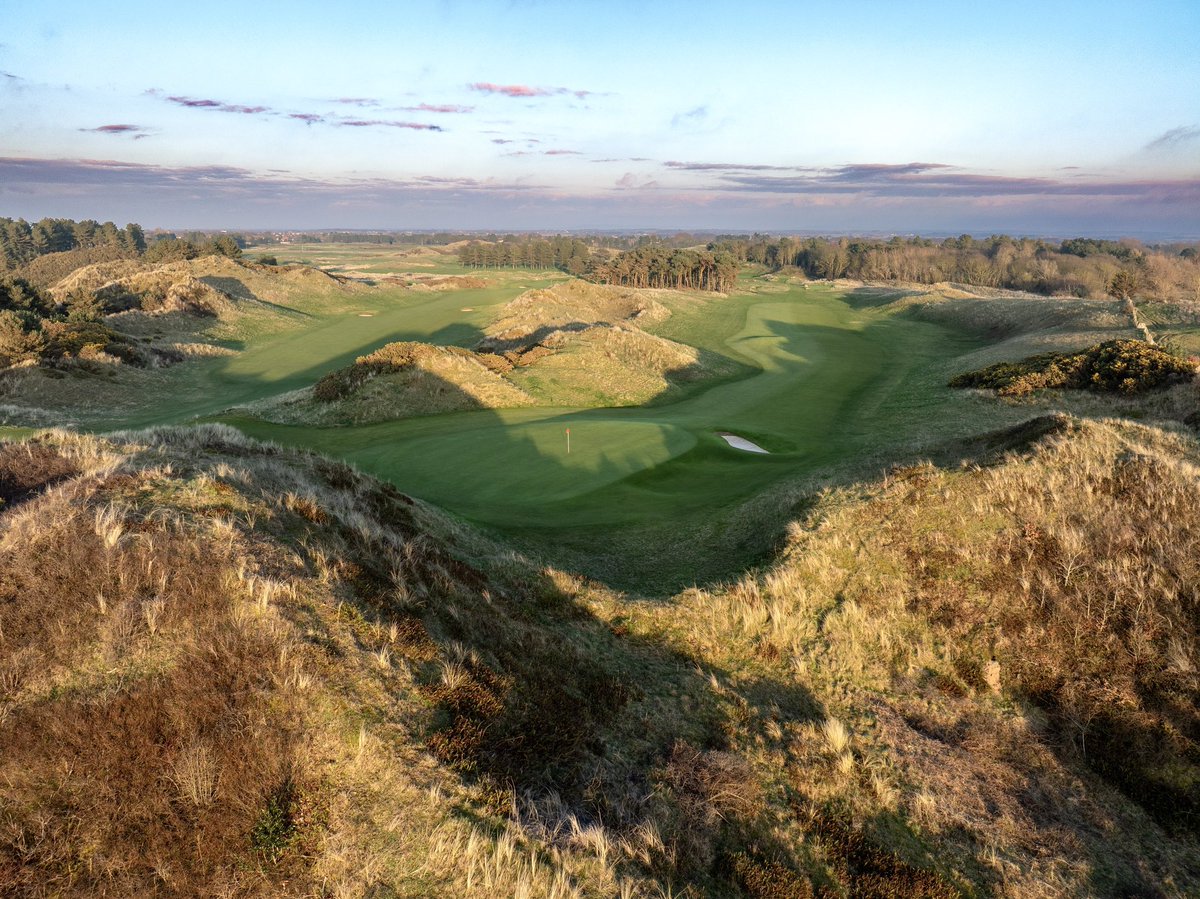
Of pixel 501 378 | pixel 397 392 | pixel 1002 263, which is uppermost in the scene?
pixel 1002 263

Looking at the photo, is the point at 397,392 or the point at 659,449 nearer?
the point at 659,449

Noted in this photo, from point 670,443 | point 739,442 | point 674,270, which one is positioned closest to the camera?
point 670,443

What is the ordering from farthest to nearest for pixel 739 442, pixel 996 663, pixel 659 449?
pixel 739 442, pixel 659 449, pixel 996 663

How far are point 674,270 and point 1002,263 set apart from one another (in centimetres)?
7891

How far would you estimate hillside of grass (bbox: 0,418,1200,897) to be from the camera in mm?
5121

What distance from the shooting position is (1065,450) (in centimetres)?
1286

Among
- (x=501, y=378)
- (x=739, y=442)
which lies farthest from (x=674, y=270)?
(x=739, y=442)

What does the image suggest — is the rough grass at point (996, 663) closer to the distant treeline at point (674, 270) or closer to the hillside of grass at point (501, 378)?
the hillside of grass at point (501, 378)

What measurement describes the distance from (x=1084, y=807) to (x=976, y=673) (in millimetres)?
2229

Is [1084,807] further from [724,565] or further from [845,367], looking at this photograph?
[845,367]

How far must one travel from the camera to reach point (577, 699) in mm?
7961

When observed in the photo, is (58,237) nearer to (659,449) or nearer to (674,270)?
(674,270)

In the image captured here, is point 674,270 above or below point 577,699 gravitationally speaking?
above

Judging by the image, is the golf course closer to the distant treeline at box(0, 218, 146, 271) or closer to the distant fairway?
the distant fairway
